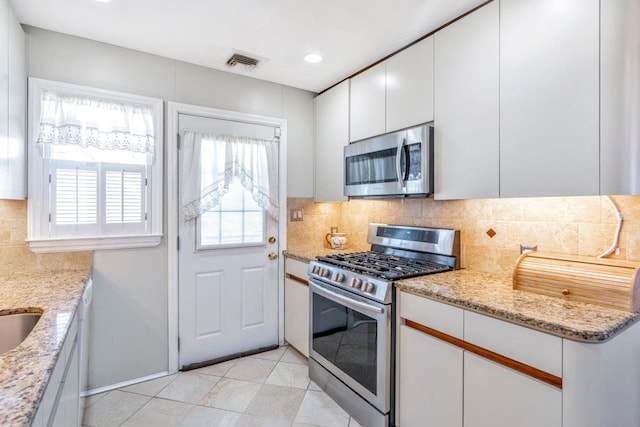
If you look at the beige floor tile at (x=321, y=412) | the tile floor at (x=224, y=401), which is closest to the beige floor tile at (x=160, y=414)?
the tile floor at (x=224, y=401)

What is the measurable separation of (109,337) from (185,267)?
0.67m

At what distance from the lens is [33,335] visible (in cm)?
108

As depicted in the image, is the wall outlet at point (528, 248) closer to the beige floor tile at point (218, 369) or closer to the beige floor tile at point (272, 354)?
the beige floor tile at point (272, 354)

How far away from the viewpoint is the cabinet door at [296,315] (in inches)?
107

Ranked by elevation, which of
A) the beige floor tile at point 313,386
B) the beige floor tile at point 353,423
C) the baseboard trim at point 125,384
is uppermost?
the baseboard trim at point 125,384

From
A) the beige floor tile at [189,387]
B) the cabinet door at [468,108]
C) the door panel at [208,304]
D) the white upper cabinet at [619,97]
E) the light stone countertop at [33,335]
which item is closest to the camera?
the light stone countertop at [33,335]

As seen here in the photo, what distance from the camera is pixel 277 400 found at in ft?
7.30

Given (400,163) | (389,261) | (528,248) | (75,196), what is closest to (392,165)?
(400,163)

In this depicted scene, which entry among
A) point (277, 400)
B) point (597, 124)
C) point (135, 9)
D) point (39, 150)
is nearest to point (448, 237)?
point (597, 124)

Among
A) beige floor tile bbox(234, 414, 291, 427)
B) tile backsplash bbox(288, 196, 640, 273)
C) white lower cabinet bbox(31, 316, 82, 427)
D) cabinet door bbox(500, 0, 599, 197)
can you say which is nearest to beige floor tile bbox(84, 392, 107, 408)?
white lower cabinet bbox(31, 316, 82, 427)

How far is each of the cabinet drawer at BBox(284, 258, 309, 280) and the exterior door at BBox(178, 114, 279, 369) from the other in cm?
11

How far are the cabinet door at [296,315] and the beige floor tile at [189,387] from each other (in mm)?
692

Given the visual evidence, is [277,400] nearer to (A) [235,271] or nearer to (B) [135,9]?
(A) [235,271]

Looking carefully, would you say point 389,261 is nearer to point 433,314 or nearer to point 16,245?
point 433,314
